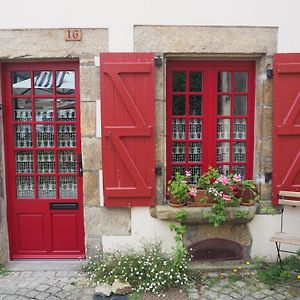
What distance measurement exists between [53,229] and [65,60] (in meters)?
2.02

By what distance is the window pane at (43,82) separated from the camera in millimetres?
4223

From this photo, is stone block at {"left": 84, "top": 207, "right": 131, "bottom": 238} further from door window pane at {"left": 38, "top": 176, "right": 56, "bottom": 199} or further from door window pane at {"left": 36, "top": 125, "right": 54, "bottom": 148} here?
door window pane at {"left": 36, "top": 125, "right": 54, "bottom": 148}

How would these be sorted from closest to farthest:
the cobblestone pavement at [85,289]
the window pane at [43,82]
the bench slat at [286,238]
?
the cobblestone pavement at [85,289] < the bench slat at [286,238] < the window pane at [43,82]

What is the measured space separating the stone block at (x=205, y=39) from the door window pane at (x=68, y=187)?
1.73m

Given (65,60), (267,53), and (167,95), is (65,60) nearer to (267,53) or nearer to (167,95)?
(167,95)

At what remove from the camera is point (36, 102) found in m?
4.26

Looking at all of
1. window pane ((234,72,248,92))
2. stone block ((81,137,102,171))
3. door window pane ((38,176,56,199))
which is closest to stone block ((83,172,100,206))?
stone block ((81,137,102,171))

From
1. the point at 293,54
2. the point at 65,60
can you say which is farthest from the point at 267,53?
the point at 65,60

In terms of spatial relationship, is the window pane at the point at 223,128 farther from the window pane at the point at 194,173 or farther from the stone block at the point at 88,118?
the stone block at the point at 88,118

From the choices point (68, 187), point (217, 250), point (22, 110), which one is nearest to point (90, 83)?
point (22, 110)

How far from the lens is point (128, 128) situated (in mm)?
3982

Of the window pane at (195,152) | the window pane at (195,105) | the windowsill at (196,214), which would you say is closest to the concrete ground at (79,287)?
the windowsill at (196,214)

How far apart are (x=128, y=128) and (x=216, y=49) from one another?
1306mm

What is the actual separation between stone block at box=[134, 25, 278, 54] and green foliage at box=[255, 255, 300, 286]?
7.83 feet
